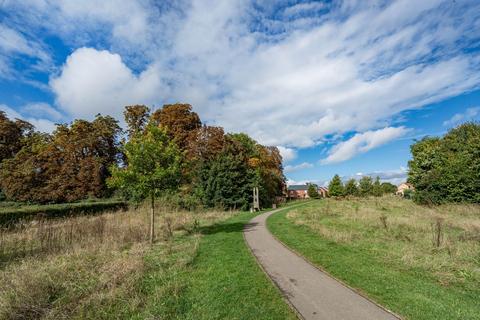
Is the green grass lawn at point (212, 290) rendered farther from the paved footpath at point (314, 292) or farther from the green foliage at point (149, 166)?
the green foliage at point (149, 166)

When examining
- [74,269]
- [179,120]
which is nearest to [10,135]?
A: [179,120]

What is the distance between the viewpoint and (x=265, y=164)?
142 ft

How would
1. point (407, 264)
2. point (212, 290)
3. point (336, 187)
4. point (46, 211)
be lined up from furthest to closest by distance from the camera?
point (336, 187) < point (46, 211) < point (407, 264) < point (212, 290)

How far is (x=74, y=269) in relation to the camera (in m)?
7.55

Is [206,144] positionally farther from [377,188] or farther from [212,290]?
[377,188]

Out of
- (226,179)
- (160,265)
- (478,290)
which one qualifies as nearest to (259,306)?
(160,265)

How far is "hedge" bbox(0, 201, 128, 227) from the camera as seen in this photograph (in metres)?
16.3

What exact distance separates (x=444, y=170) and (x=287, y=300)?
31.8m

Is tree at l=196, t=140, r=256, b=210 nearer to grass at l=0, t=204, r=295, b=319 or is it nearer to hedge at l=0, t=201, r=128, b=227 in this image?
hedge at l=0, t=201, r=128, b=227

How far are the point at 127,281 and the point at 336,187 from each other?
66142mm

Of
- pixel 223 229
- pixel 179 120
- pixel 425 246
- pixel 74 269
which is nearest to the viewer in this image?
pixel 74 269

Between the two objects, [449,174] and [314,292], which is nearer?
[314,292]

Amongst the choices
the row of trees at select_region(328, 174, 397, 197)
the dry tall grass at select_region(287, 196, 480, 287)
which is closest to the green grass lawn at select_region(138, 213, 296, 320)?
the dry tall grass at select_region(287, 196, 480, 287)

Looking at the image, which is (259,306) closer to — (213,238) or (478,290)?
(478,290)
